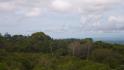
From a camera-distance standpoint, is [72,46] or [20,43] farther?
[20,43]

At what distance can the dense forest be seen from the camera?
49.9 m

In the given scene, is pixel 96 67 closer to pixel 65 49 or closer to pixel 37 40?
pixel 65 49

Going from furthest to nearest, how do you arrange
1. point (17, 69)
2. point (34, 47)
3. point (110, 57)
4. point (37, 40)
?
point (37, 40)
point (34, 47)
point (110, 57)
point (17, 69)

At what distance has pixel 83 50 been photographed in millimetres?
72500

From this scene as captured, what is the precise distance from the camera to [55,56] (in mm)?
62344

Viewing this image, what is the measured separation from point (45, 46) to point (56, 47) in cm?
278

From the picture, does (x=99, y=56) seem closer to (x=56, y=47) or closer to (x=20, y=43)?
(x=56, y=47)

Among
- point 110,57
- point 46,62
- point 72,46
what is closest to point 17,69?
point 46,62

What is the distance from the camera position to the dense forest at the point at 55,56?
49.9m

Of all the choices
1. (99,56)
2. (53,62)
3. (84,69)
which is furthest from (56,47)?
(84,69)

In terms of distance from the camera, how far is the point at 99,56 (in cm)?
6688

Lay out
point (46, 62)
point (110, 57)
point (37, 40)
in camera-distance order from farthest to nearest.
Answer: point (37, 40), point (110, 57), point (46, 62)

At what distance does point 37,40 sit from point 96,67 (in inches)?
1607

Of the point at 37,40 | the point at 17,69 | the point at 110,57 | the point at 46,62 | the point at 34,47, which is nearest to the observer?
the point at 17,69
